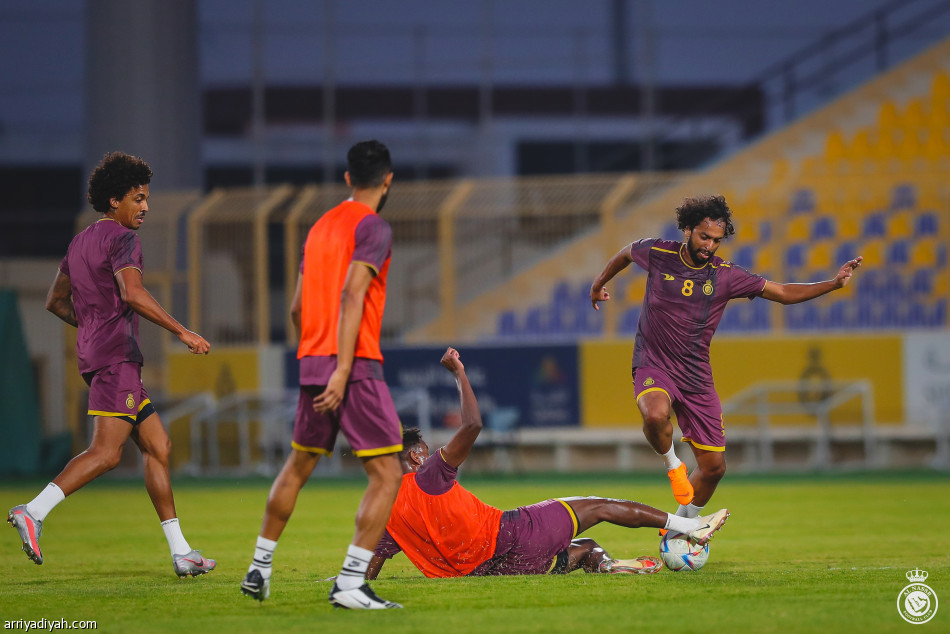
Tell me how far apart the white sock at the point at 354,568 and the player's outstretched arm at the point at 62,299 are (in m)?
2.82

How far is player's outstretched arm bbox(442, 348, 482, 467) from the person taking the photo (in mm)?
6562

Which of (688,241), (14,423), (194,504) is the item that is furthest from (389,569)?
(14,423)

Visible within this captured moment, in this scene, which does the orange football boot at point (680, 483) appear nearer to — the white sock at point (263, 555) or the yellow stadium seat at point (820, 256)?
the white sock at point (263, 555)

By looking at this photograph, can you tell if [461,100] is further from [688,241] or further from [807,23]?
[688,241]

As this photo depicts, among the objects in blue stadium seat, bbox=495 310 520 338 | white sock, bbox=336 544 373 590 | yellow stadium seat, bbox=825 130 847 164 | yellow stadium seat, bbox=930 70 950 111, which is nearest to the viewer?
white sock, bbox=336 544 373 590

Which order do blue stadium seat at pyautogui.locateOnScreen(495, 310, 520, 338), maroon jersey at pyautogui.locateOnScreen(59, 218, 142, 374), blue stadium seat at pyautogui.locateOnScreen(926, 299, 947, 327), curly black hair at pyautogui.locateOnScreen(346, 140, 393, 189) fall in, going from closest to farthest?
1. curly black hair at pyautogui.locateOnScreen(346, 140, 393, 189)
2. maroon jersey at pyautogui.locateOnScreen(59, 218, 142, 374)
3. blue stadium seat at pyautogui.locateOnScreen(926, 299, 947, 327)
4. blue stadium seat at pyautogui.locateOnScreen(495, 310, 520, 338)

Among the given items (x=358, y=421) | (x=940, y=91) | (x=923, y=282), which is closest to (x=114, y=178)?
(x=358, y=421)

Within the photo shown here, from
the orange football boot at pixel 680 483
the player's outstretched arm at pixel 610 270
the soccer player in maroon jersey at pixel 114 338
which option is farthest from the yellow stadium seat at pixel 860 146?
the soccer player in maroon jersey at pixel 114 338

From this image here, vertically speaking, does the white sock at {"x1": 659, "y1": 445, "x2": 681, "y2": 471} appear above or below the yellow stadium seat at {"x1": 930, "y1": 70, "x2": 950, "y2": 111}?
below

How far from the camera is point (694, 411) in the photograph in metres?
7.73

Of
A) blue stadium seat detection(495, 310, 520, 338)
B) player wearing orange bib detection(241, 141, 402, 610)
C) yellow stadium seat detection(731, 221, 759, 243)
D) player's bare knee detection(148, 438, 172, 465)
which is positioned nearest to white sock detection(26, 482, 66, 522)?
player's bare knee detection(148, 438, 172, 465)

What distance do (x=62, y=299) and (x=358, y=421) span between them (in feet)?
9.12

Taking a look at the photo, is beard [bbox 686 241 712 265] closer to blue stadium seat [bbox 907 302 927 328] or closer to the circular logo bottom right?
the circular logo bottom right

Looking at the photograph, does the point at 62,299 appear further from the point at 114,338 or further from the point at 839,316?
the point at 839,316
